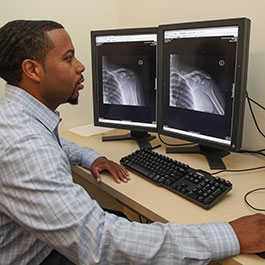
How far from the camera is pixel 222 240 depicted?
2.33ft

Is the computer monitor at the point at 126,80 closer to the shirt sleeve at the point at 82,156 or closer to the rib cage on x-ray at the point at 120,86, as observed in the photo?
the rib cage on x-ray at the point at 120,86

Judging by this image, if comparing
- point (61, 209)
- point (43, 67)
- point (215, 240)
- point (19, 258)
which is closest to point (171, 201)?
point (215, 240)

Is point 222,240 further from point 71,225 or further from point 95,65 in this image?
point 95,65

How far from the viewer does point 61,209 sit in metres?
0.69

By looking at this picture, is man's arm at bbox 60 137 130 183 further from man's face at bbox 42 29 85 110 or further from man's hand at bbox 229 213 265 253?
man's hand at bbox 229 213 265 253

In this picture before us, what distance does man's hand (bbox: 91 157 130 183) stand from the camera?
110cm

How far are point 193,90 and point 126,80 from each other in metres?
0.38

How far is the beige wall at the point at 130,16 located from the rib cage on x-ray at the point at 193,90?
0.25 metres

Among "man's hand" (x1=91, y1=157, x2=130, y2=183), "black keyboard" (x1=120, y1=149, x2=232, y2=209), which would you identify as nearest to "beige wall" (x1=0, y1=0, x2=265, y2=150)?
"black keyboard" (x1=120, y1=149, x2=232, y2=209)

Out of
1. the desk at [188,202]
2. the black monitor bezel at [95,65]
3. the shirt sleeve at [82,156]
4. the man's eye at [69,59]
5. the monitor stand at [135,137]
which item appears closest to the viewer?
the desk at [188,202]

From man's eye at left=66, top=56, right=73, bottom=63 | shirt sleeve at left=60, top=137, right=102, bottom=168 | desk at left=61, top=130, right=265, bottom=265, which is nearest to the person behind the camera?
desk at left=61, top=130, right=265, bottom=265

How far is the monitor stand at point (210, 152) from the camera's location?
118 cm

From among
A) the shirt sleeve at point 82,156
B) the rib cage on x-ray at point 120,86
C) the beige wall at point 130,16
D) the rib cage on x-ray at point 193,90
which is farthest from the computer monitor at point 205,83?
the shirt sleeve at point 82,156

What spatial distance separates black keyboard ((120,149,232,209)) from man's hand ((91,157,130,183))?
41 mm
